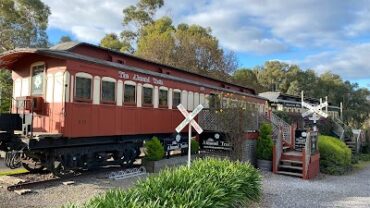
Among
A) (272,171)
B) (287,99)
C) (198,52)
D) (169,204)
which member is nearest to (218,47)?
(198,52)

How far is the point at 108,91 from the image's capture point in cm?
1315

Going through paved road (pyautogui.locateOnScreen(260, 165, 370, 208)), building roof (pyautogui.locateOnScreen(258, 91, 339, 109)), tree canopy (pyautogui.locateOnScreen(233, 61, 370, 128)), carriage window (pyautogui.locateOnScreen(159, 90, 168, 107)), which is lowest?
paved road (pyautogui.locateOnScreen(260, 165, 370, 208))

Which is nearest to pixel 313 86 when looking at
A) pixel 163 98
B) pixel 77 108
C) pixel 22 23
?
pixel 22 23

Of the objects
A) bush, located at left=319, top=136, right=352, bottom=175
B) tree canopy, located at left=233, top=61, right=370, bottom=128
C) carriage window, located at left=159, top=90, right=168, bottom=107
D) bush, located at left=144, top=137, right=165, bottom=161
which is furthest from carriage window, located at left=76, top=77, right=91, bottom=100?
tree canopy, located at left=233, top=61, right=370, bottom=128

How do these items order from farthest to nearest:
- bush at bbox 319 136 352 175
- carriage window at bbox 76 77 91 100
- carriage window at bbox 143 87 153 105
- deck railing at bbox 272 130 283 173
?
bush at bbox 319 136 352 175
deck railing at bbox 272 130 283 173
carriage window at bbox 143 87 153 105
carriage window at bbox 76 77 91 100

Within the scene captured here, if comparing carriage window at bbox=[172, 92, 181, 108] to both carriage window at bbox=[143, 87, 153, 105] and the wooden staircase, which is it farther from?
the wooden staircase

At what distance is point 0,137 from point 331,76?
2670 inches

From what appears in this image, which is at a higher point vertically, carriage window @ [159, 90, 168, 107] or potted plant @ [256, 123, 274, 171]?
carriage window @ [159, 90, 168, 107]

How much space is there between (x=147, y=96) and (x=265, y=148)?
18.5 ft

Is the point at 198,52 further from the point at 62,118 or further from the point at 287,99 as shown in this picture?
the point at 62,118

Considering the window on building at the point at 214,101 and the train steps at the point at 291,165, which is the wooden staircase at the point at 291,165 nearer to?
the train steps at the point at 291,165

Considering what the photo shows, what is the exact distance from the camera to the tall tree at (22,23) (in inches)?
1252

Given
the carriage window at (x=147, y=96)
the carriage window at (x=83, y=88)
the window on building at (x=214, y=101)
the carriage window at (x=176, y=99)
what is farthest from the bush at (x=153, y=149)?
the window on building at (x=214, y=101)

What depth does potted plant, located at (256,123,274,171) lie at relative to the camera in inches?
663
